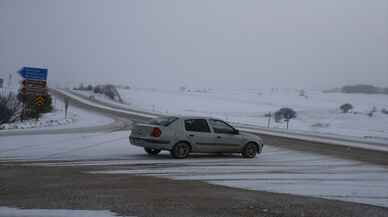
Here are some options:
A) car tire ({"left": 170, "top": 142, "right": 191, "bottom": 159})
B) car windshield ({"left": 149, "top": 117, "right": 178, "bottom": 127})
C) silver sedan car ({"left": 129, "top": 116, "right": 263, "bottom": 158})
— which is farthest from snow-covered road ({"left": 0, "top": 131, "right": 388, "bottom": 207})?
car windshield ({"left": 149, "top": 117, "right": 178, "bottom": 127})

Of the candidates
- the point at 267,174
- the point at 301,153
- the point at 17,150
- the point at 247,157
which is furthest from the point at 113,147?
the point at 267,174

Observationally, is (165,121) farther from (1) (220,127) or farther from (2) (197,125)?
(1) (220,127)

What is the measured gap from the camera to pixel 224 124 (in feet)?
63.8

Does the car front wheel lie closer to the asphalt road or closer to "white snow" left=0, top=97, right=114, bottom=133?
the asphalt road

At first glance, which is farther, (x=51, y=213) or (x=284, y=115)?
(x=284, y=115)

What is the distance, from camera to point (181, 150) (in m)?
18.0

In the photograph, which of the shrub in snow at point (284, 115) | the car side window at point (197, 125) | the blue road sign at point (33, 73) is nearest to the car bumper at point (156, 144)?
the car side window at point (197, 125)

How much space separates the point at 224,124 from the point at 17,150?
706 cm

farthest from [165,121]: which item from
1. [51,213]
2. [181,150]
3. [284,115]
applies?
[284,115]

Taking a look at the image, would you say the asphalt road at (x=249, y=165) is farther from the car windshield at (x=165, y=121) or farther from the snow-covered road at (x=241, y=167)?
the car windshield at (x=165, y=121)

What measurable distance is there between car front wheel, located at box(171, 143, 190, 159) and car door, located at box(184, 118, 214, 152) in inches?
9.7

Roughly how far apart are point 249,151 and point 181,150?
2.76 m

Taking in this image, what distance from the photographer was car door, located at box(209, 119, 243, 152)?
62.1 ft

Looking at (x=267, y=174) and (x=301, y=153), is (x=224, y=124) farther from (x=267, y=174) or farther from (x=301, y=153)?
(x=267, y=174)
